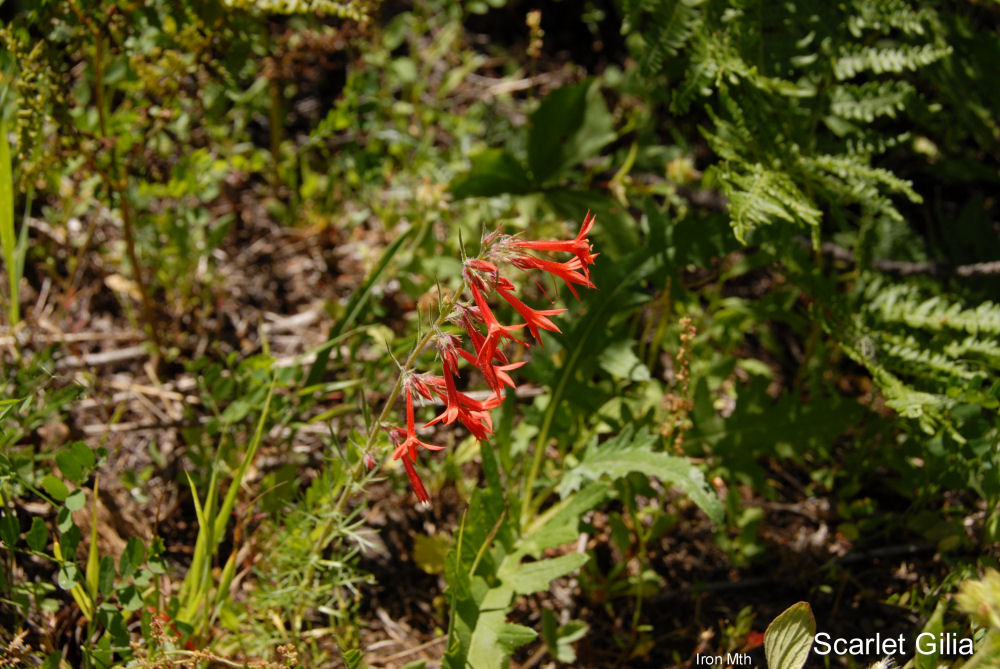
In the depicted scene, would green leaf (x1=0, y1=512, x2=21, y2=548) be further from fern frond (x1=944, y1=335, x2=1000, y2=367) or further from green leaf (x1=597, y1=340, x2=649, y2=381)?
fern frond (x1=944, y1=335, x2=1000, y2=367)

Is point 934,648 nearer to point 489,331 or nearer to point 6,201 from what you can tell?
point 489,331

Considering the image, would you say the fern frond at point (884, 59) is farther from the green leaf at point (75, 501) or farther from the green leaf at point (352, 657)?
the green leaf at point (75, 501)

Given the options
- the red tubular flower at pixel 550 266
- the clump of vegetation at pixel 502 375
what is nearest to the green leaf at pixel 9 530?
the clump of vegetation at pixel 502 375

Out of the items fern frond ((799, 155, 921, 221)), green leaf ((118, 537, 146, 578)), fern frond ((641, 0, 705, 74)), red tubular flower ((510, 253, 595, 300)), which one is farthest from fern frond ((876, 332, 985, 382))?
green leaf ((118, 537, 146, 578))

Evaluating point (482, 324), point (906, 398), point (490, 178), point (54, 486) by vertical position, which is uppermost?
point (490, 178)

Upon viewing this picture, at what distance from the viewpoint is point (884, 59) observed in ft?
8.23

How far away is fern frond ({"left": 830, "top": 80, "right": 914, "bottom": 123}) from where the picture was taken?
2529 millimetres

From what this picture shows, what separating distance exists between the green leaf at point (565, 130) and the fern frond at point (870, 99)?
833 mm

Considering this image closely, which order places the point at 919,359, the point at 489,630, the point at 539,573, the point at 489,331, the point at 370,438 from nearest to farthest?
the point at 489,331
the point at 370,438
the point at 489,630
the point at 539,573
the point at 919,359

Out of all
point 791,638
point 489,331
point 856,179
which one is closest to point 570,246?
point 489,331

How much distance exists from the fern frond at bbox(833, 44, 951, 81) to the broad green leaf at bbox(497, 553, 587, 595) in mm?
1832

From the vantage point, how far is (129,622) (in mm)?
2373

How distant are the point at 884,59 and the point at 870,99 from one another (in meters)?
0.14

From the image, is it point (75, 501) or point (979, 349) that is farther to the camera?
point (979, 349)
